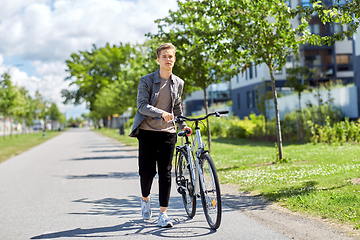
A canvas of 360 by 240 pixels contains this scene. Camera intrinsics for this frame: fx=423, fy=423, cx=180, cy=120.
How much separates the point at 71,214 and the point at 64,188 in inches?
105

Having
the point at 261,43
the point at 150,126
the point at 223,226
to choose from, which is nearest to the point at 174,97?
the point at 150,126

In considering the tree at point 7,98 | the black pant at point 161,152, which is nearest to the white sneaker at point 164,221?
the black pant at point 161,152

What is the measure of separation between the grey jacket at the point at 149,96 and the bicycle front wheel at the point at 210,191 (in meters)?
0.64

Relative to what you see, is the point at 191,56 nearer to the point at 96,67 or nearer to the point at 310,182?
the point at 310,182

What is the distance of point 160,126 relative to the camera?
5.04 meters

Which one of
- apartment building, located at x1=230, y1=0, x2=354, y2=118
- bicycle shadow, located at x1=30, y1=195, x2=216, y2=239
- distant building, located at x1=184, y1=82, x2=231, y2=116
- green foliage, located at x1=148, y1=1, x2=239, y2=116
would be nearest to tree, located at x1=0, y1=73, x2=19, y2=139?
apartment building, located at x1=230, y1=0, x2=354, y2=118

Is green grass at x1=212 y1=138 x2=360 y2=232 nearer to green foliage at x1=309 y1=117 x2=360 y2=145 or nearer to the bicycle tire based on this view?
the bicycle tire

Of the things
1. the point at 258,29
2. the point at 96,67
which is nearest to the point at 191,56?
the point at 258,29

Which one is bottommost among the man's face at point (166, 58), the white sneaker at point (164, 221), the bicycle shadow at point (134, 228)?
the bicycle shadow at point (134, 228)

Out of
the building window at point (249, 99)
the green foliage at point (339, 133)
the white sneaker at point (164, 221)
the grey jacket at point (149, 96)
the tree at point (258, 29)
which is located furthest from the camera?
the building window at point (249, 99)

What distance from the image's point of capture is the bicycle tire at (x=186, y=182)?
5.20 metres

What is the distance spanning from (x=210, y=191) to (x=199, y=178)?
0.26 meters

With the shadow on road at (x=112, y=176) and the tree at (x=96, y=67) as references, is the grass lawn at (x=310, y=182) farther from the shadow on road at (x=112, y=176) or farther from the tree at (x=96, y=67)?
the tree at (x=96, y=67)

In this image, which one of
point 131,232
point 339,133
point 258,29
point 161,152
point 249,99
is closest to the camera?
point 131,232
